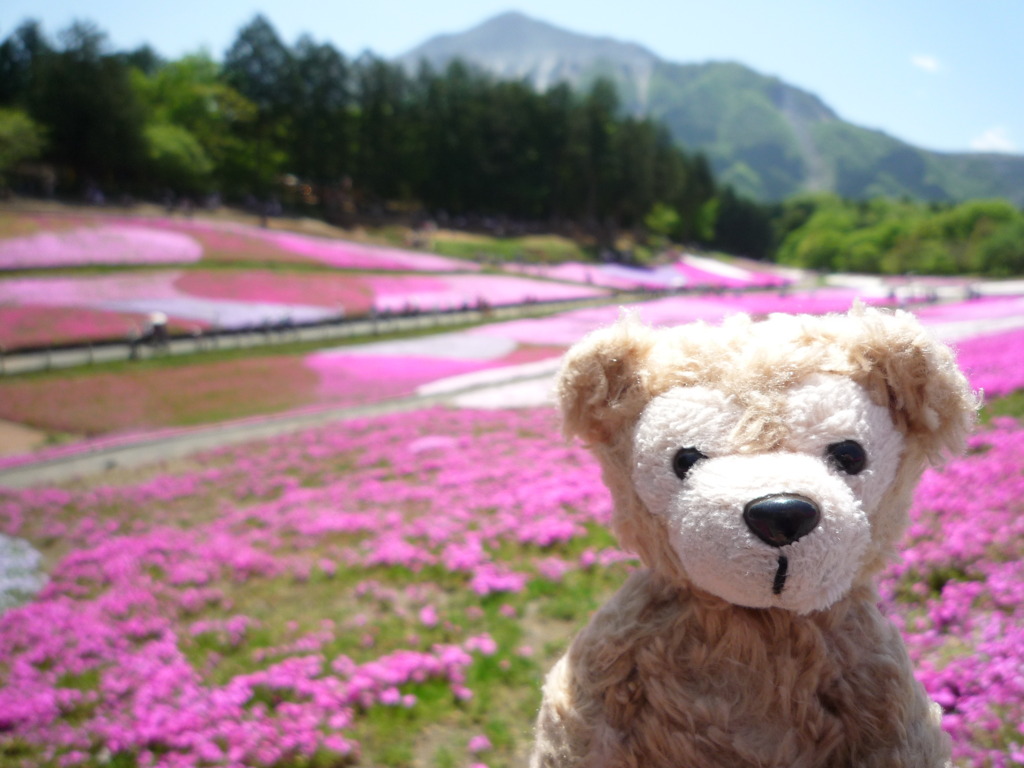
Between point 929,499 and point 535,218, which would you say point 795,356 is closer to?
point 929,499

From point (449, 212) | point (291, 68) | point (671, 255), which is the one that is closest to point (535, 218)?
point (449, 212)

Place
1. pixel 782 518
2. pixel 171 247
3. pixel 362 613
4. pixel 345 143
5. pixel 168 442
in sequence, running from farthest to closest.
A: pixel 345 143 < pixel 171 247 < pixel 168 442 < pixel 362 613 < pixel 782 518

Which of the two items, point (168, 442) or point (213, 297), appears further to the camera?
point (213, 297)

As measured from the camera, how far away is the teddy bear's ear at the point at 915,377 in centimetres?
155

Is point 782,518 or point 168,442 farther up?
point 782,518

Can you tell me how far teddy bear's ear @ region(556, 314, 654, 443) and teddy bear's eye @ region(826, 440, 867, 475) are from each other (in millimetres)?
462

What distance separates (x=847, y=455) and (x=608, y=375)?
0.61 metres

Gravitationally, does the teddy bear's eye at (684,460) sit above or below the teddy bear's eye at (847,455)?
below

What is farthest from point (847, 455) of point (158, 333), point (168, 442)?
point (158, 333)

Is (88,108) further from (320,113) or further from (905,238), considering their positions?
(905,238)

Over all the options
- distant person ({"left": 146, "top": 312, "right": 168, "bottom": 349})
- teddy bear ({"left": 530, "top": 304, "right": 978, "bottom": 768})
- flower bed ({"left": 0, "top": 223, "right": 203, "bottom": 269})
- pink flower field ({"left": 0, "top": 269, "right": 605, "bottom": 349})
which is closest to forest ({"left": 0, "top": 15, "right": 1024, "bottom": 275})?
flower bed ({"left": 0, "top": 223, "right": 203, "bottom": 269})

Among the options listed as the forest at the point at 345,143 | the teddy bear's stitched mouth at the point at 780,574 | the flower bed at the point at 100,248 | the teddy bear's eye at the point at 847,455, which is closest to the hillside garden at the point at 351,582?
the teddy bear's eye at the point at 847,455

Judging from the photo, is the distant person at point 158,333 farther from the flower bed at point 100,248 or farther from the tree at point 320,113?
the tree at point 320,113

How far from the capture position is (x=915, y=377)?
157 centimetres
